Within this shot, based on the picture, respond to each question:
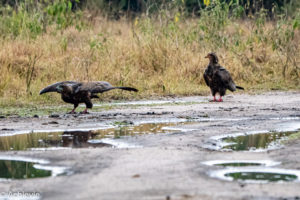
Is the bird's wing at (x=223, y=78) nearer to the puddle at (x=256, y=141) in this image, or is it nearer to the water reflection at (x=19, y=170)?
the puddle at (x=256, y=141)

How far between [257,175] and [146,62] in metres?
9.67

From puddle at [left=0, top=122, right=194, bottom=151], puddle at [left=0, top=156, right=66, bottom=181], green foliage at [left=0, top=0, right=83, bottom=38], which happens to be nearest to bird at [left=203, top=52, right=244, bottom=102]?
puddle at [left=0, top=122, right=194, bottom=151]

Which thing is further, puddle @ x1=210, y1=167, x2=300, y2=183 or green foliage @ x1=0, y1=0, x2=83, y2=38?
green foliage @ x1=0, y1=0, x2=83, y2=38

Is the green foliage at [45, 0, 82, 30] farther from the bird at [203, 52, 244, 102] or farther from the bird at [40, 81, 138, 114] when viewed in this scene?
the bird at [40, 81, 138, 114]

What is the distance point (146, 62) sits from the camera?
1459cm

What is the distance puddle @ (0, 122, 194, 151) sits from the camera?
21.6 feet

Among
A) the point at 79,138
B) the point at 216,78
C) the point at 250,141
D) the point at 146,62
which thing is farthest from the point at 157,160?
the point at 146,62

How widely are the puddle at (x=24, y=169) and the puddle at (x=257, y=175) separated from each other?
4.18 feet

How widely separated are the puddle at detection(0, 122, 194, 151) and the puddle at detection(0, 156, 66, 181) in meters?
0.67

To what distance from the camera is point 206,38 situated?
15.7 m

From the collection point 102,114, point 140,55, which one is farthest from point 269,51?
point 102,114

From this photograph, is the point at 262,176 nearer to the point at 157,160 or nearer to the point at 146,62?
the point at 157,160

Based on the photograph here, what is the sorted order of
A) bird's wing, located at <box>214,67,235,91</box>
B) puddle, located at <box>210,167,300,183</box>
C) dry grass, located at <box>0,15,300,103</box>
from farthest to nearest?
dry grass, located at <box>0,15,300,103</box> < bird's wing, located at <box>214,67,235,91</box> < puddle, located at <box>210,167,300,183</box>

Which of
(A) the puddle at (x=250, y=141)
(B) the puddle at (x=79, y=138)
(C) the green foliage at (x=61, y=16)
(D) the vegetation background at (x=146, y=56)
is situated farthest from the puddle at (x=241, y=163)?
(C) the green foliage at (x=61, y=16)
